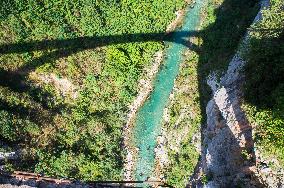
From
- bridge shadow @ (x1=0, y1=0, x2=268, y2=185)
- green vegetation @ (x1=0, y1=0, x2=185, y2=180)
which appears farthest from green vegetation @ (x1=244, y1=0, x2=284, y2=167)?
green vegetation @ (x1=0, y1=0, x2=185, y2=180)

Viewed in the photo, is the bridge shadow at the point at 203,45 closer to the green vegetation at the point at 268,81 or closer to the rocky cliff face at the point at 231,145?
the rocky cliff face at the point at 231,145

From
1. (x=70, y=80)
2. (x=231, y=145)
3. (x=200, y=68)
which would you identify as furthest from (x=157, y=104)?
(x=231, y=145)

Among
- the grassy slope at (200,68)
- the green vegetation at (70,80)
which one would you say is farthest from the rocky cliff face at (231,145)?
the green vegetation at (70,80)

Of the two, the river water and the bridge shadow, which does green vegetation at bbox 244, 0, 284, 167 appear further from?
the river water

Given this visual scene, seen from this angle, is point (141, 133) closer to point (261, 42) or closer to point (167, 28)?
point (167, 28)

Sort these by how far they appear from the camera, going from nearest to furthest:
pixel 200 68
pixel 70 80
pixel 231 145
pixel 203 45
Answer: pixel 231 145 < pixel 70 80 < pixel 200 68 < pixel 203 45

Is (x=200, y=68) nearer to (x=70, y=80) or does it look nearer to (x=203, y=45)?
(x=203, y=45)
